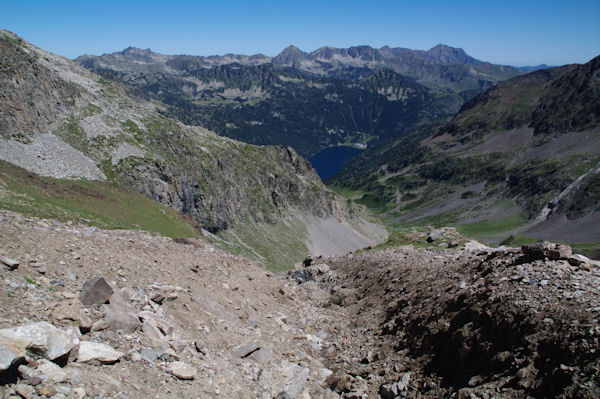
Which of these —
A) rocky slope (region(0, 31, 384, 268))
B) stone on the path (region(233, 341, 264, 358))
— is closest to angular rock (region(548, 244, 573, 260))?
stone on the path (region(233, 341, 264, 358))

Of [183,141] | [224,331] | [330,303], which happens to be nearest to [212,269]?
[224,331]

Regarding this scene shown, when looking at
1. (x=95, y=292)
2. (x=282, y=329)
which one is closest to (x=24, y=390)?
(x=95, y=292)

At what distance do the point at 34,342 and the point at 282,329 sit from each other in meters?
12.9

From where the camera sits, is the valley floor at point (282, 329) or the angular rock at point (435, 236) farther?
the angular rock at point (435, 236)

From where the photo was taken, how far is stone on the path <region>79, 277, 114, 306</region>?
13.0 metres

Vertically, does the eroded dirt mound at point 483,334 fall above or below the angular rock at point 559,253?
below

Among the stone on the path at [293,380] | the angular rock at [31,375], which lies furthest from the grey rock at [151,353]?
the stone on the path at [293,380]

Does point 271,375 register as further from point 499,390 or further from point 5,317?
point 5,317

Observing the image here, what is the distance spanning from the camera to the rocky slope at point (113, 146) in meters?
56.4

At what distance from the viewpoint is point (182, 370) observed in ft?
40.0

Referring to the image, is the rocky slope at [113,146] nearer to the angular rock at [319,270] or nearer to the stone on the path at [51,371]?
the angular rock at [319,270]

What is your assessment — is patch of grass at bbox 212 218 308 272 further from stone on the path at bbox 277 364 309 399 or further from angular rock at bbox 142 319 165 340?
angular rock at bbox 142 319 165 340

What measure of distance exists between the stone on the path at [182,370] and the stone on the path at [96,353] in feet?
5.78

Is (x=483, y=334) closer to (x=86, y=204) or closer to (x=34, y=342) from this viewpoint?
(x=34, y=342)
